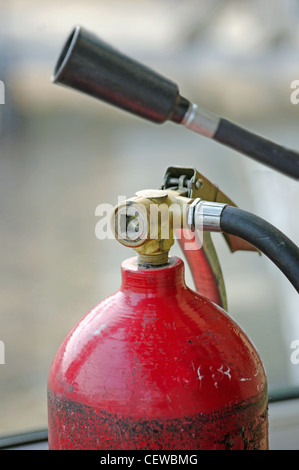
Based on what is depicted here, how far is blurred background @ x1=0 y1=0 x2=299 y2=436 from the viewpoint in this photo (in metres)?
1.65

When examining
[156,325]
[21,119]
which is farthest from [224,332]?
[21,119]

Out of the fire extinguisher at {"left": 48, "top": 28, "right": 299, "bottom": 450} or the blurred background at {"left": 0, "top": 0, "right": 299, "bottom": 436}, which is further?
the blurred background at {"left": 0, "top": 0, "right": 299, "bottom": 436}

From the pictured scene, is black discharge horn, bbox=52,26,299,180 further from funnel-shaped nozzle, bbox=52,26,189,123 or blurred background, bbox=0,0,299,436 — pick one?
blurred background, bbox=0,0,299,436

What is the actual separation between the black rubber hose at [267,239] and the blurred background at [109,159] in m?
0.55

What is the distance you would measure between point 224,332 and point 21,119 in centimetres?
317

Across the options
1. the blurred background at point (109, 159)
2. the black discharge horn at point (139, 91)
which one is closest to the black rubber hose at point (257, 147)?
the black discharge horn at point (139, 91)

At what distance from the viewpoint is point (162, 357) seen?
23.7 inches

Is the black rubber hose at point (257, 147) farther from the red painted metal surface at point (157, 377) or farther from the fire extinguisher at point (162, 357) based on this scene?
the red painted metal surface at point (157, 377)

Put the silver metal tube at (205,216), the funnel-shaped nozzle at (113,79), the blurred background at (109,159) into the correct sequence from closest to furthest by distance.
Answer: the funnel-shaped nozzle at (113,79) → the silver metal tube at (205,216) → the blurred background at (109,159)

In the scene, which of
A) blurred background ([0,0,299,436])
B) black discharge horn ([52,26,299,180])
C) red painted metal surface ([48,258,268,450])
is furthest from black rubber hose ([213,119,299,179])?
blurred background ([0,0,299,436])

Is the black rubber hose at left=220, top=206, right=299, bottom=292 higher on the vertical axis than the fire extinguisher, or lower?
higher

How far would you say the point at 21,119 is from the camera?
3.62 m

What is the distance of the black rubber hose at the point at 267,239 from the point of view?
1.93 feet

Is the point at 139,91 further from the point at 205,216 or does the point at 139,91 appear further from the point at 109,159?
the point at 109,159
